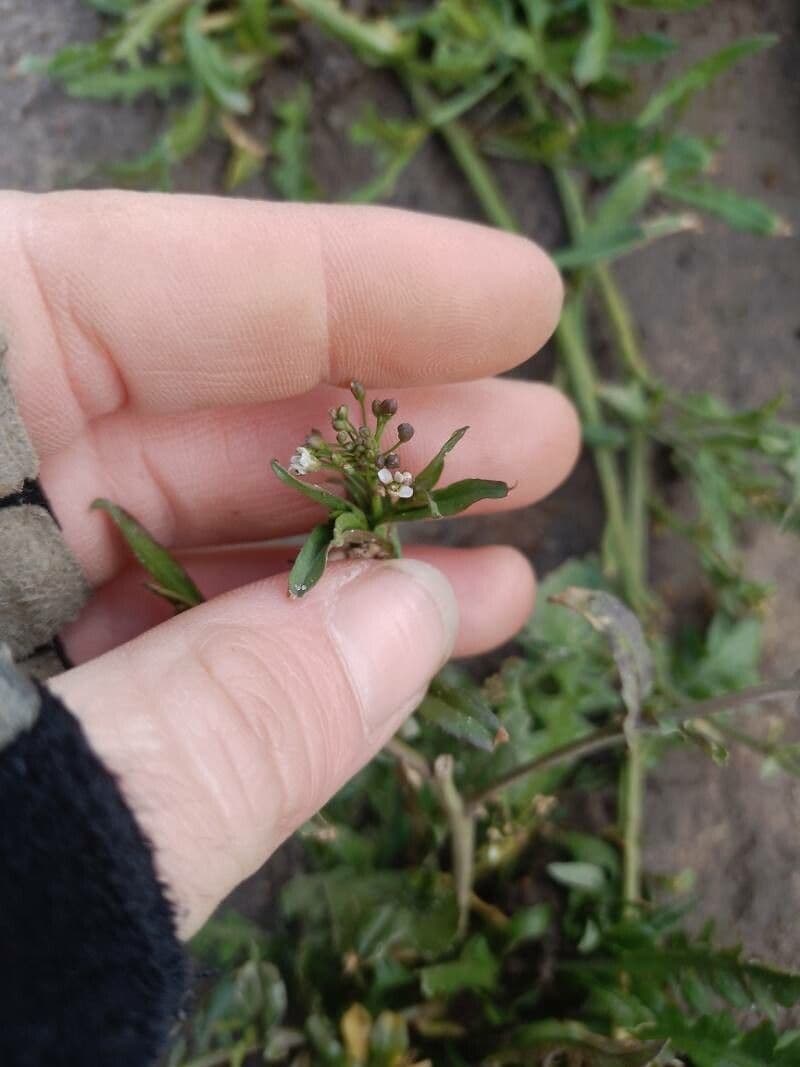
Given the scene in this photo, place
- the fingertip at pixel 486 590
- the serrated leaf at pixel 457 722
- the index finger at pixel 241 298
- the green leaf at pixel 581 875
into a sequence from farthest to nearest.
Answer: the fingertip at pixel 486 590 → the green leaf at pixel 581 875 → the index finger at pixel 241 298 → the serrated leaf at pixel 457 722

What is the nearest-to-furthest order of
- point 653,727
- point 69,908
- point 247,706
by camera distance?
point 69,908
point 247,706
point 653,727

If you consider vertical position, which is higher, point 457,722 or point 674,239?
point 674,239

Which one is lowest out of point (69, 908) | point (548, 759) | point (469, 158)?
point (548, 759)

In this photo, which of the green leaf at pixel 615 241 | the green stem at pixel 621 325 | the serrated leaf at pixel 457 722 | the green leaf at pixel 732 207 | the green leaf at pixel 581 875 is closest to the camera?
the serrated leaf at pixel 457 722

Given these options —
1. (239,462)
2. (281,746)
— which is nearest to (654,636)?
(239,462)

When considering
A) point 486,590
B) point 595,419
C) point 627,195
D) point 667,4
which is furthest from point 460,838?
point 667,4

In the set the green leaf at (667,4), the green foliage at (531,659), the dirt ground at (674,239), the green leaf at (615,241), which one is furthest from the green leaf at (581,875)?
the green leaf at (667,4)

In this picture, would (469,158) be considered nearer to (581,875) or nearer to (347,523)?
(347,523)

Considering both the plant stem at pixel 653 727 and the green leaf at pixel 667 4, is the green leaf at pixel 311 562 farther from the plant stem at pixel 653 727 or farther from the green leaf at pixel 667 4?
the green leaf at pixel 667 4
